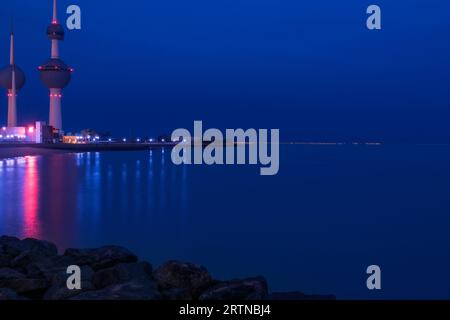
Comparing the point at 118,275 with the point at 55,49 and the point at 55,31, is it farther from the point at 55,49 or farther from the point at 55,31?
the point at 55,49

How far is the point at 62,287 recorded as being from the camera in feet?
31.7

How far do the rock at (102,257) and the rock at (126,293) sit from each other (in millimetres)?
2796

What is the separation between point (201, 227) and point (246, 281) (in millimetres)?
15561

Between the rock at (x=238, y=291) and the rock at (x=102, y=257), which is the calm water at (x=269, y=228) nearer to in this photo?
the rock at (x=102, y=257)

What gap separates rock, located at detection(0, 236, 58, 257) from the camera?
12.6 m

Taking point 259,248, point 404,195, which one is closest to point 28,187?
point 259,248

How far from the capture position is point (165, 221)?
26609mm

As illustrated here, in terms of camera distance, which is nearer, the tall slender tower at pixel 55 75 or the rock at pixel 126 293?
the rock at pixel 126 293

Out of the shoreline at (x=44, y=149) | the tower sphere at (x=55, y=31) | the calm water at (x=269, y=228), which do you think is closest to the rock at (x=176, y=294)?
the calm water at (x=269, y=228)

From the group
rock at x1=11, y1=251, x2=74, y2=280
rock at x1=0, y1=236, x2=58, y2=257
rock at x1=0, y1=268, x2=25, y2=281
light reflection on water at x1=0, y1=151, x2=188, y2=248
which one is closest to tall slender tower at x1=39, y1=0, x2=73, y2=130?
light reflection on water at x1=0, y1=151, x2=188, y2=248

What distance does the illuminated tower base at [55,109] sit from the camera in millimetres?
177875

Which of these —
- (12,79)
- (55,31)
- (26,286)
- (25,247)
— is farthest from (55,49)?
(26,286)

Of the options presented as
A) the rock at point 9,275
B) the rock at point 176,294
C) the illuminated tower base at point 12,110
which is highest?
the illuminated tower base at point 12,110
